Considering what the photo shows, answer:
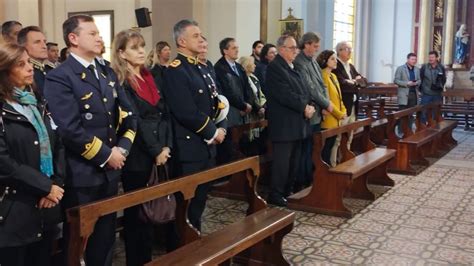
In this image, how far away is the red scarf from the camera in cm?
304

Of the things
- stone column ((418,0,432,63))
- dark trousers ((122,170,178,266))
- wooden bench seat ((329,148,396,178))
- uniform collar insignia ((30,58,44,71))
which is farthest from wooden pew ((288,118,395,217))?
stone column ((418,0,432,63))

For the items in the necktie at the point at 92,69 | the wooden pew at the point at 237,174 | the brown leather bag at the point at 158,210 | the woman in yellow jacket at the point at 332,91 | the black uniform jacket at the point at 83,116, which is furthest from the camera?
the woman in yellow jacket at the point at 332,91

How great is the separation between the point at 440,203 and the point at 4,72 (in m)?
3.98

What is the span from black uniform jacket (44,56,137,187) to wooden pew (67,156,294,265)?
0.86 feet

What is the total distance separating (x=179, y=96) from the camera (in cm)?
333

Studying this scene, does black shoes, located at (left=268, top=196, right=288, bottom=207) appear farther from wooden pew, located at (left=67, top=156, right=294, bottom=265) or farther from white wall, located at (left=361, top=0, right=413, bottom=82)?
white wall, located at (left=361, top=0, right=413, bottom=82)

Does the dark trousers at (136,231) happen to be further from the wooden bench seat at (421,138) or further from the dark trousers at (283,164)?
the wooden bench seat at (421,138)

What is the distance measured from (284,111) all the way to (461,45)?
11.8 m

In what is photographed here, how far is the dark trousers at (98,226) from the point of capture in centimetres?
257

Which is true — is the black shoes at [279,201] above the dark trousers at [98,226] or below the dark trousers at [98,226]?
below

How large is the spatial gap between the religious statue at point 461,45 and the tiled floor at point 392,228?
32.7ft

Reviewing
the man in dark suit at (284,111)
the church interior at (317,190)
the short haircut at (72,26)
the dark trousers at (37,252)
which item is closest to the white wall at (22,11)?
the church interior at (317,190)

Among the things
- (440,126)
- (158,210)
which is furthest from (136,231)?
(440,126)

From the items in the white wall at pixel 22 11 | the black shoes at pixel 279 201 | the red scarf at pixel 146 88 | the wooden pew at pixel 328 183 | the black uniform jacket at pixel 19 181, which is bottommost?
the black shoes at pixel 279 201
